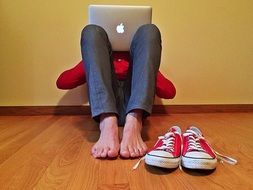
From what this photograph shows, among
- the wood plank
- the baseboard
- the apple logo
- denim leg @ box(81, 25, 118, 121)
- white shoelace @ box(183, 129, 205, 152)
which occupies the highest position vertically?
the apple logo

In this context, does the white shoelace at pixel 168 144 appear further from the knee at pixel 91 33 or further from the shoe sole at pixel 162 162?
the knee at pixel 91 33

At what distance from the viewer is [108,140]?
846 millimetres

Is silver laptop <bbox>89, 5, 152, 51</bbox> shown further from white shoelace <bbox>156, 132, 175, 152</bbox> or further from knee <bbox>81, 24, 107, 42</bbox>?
white shoelace <bbox>156, 132, 175, 152</bbox>

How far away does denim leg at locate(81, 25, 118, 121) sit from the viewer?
88cm

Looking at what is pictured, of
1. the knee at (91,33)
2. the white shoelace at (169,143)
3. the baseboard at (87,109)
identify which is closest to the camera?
the white shoelace at (169,143)

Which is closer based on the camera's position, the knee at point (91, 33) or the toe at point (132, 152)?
the toe at point (132, 152)

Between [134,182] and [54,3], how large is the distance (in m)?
1.28

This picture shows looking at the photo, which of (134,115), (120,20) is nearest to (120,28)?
(120,20)

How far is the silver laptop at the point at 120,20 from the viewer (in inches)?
47.0

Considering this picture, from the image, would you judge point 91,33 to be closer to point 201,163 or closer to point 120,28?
point 120,28

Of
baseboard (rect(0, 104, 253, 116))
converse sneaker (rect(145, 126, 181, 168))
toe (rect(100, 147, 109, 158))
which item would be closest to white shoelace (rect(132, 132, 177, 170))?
converse sneaker (rect(145, 126, 181, 168))

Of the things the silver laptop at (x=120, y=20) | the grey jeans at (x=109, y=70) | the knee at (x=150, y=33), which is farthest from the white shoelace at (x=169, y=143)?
the silver laptop at (x=120, y=20)

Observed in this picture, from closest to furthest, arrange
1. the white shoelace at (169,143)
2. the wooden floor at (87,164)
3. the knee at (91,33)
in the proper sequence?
the wooden floor at (87,164) → the white shoelace at (169,143) → the knee at (91,33)

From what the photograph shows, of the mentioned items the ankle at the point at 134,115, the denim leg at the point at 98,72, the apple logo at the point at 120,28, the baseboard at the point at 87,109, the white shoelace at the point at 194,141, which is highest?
the apple logo at the point at 120,28
